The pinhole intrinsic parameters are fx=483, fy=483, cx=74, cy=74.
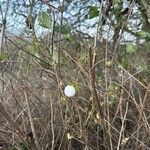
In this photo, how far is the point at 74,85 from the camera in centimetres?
220

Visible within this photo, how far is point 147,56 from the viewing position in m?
3.12

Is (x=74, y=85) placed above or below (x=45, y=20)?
below

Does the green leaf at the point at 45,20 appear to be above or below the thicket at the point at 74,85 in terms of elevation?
above

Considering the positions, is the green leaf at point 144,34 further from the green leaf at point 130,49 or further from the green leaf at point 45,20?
the green leaf at point 45,20

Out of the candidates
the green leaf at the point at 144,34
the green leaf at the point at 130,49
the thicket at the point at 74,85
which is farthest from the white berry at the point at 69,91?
the green leaf at the point at 144,34

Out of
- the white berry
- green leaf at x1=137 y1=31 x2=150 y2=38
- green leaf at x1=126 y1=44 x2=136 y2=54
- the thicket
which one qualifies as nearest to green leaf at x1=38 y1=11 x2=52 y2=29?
the thicket

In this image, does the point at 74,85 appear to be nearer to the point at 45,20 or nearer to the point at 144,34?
the point at 45,20

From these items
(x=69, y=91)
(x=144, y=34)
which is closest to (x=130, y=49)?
(x=144, y=34)

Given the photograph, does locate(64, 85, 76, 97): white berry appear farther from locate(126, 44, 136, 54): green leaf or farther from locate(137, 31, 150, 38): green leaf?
locate(137, 31, 150, 38): green leaf

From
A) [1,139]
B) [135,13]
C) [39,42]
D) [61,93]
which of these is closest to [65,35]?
[39,42]

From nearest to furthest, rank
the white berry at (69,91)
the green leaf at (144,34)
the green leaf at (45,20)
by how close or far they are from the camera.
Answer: the white berry at (69,91) → the green leaf at (45,20) → the green leaf at (144,34)

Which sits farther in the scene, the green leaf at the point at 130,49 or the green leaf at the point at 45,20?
the green leaf at the point at 130,49

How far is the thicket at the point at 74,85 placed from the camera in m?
2.20

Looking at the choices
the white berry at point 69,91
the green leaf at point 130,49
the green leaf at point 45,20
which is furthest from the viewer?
the green leaf at point 130,49
